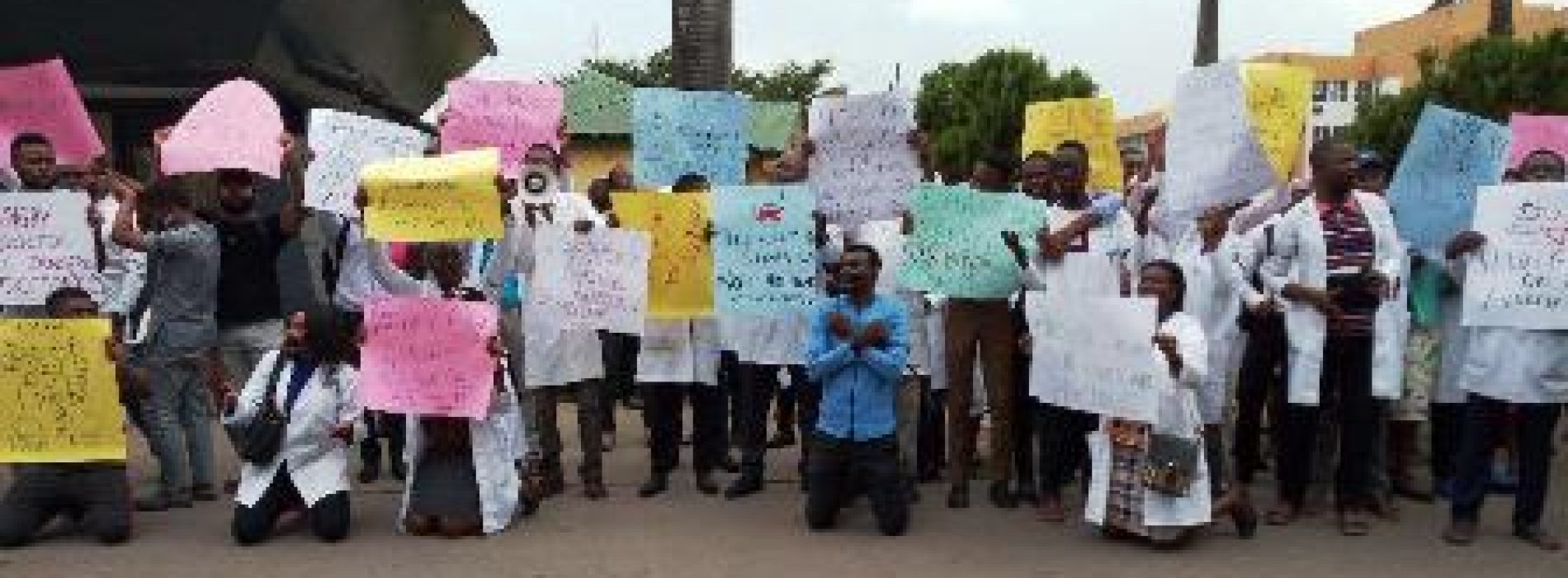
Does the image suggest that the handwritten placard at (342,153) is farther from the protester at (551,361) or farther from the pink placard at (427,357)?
the protester at (551,361)

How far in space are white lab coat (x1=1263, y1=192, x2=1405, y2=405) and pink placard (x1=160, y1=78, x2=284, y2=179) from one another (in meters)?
4.65

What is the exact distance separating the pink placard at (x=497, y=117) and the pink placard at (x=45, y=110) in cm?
177

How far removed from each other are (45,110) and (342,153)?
146cm

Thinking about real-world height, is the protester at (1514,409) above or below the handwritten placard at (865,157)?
below

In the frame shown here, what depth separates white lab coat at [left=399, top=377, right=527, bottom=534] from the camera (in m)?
7.29

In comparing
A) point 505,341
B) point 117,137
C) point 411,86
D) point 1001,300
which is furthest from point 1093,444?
point 411,86

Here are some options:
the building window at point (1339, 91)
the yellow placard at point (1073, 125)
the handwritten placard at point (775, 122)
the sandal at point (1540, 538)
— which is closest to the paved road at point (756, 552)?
the sandal at point (1540, 538)

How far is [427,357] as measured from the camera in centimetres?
725

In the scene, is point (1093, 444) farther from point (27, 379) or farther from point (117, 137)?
point (117, 137)

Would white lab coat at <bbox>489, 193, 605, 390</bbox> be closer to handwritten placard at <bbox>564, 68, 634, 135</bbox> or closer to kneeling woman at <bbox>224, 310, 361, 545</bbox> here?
kneeling woman at <bbox>224, 310, 361, 545</bbox>

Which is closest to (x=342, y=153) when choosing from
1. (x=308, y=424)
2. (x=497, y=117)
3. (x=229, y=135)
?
(x=229, y=135)

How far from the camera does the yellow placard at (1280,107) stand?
24.4 ft

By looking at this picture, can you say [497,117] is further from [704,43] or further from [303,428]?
[704,43]

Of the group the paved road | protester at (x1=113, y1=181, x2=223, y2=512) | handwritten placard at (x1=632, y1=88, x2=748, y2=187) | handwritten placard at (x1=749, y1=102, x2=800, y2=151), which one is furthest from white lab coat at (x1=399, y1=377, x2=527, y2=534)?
handwritten placard at (x1=749, y1=102, x2=800, y2=151)
